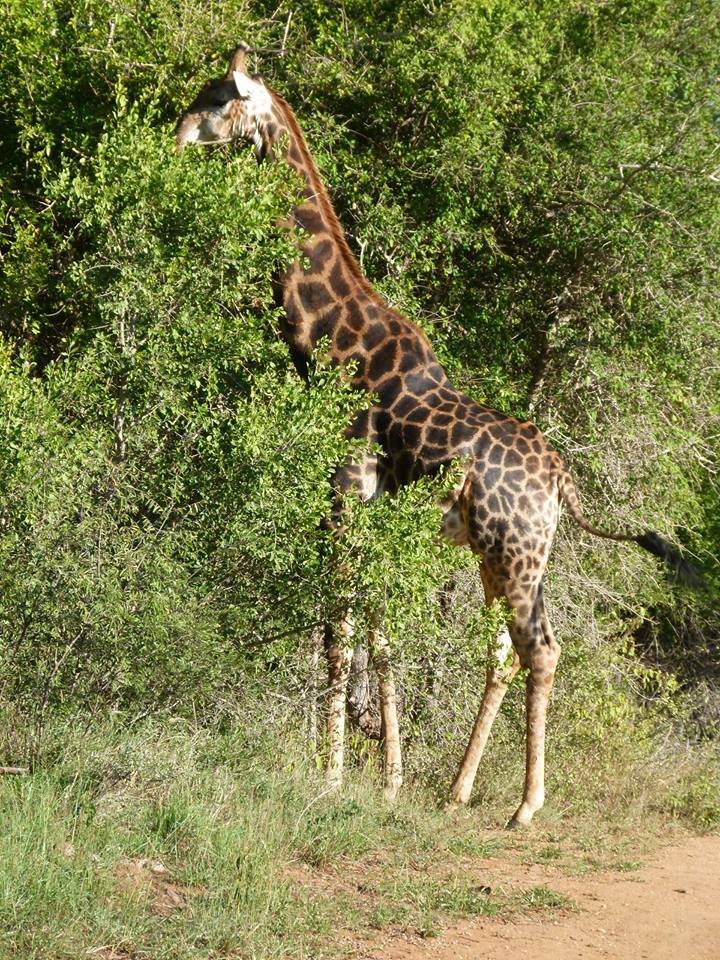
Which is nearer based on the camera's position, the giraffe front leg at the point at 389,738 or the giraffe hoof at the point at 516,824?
the giraffe front leg at the point at 389,738

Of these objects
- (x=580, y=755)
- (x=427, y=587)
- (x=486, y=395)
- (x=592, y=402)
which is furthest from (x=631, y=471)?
(x=427, y=587)

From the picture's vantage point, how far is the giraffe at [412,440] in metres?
8.38

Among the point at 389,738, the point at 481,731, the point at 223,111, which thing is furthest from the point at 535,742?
the point at 223,111

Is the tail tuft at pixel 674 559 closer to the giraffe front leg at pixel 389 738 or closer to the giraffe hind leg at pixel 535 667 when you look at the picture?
the giraffe hind leg at pixel 535 667

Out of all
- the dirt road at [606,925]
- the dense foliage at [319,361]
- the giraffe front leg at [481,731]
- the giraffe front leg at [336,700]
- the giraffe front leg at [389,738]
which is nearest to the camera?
the dirt road at [606,925]

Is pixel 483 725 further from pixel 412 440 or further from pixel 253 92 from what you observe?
pixel 253 92

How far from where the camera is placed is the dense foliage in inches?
270

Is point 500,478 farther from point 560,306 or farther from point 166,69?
point 166,69

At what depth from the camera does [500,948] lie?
18.6ft

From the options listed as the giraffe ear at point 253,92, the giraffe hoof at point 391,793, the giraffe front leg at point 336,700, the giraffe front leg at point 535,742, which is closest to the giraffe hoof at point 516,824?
the giraffe front leg at point 535,742

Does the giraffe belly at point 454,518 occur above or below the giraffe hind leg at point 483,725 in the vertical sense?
above

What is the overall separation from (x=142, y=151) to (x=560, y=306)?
183 inches

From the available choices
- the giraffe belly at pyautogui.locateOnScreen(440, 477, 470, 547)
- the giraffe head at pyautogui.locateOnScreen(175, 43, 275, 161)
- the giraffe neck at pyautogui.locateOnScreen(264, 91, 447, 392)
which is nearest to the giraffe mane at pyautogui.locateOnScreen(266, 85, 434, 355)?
the giraffe neck at pyautogui.locateOnScreen(264, 91, 447, 392)

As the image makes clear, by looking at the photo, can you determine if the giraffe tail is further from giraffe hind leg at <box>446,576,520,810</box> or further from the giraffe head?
the giraffe head
